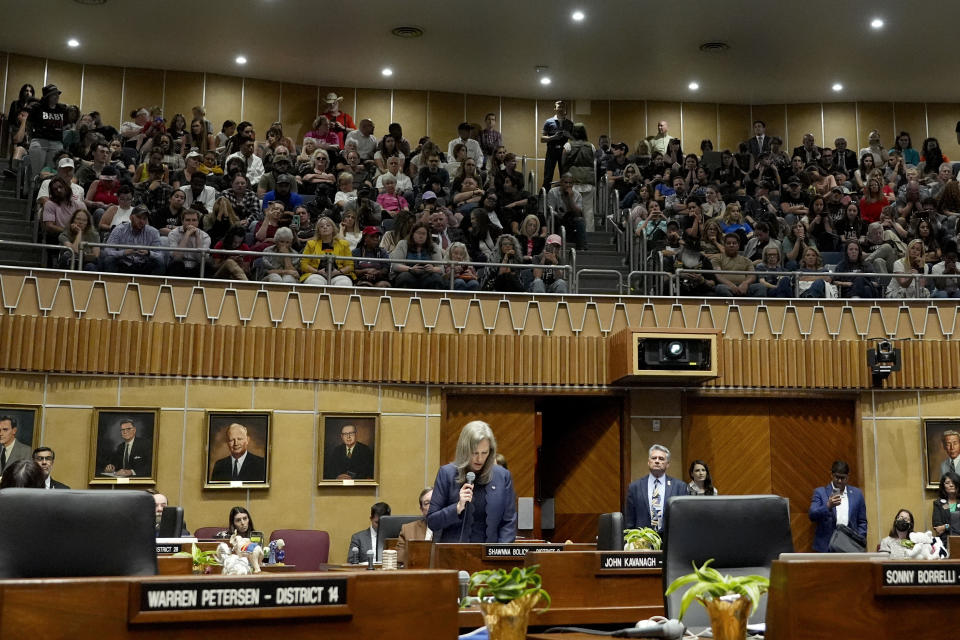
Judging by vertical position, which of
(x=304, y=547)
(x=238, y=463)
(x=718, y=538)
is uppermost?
(x=238, y=463)

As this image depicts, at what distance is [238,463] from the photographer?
9.91 metres

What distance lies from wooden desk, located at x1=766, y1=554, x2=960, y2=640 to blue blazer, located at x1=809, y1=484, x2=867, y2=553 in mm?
6908

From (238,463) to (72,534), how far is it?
7350mm

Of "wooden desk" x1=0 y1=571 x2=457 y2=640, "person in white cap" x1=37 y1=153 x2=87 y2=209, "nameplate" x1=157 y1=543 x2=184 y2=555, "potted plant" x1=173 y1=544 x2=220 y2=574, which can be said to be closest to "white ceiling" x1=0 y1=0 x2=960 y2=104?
"person in white cap" x1=37 y1=153 x2=87 y2=209

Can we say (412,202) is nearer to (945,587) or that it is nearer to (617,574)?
(617,574)

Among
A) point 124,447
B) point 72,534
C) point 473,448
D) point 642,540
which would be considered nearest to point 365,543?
point 124,447

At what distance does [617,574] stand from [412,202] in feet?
27.0

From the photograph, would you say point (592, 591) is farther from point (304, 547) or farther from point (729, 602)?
point (304, 547)

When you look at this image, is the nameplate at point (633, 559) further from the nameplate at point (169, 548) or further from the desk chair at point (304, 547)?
the desk chair at point (304, 547)

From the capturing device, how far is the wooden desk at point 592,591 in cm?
463

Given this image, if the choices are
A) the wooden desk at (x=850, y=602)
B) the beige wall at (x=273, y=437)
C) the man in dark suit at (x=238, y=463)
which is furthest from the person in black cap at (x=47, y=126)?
the wooden desk at (x=850, y=602)

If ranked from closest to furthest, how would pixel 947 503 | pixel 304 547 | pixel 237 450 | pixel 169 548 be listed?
pixel 169 548
pixel 304 547
pixel 947 503
pixel 237 450

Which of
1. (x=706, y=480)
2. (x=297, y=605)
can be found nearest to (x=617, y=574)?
(x=297, y=605)

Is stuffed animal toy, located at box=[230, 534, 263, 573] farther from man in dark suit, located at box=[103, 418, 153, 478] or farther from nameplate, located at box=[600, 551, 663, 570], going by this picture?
man in dark suit, located at box=[103, 418, 153, 478]
